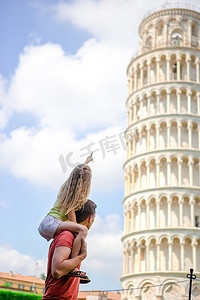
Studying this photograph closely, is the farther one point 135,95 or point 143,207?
point 135,95

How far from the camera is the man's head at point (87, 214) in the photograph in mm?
Result: 3363

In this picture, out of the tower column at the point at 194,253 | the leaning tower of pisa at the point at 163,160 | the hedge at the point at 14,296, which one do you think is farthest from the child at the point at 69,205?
the tower column at the point at 194,253

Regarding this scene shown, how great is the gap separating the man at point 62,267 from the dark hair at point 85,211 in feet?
0.87

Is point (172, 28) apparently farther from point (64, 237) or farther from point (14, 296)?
point (64, 237)

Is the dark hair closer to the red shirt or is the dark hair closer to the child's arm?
the child's arm

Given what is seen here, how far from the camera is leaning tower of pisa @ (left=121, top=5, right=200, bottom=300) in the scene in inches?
1534

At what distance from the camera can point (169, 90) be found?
4434 cm

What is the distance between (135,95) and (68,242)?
44334mm

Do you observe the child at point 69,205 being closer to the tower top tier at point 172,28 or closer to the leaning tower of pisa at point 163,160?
the leaning tower of pisa at point 163,160

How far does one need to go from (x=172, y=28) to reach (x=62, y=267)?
152 ft

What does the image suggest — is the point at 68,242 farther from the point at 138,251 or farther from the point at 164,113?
the point at 164,113

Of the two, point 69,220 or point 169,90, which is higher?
point 169,90

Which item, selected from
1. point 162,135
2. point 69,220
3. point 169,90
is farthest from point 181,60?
point 69,220

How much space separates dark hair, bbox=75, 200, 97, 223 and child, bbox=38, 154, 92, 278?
0.06 meters
